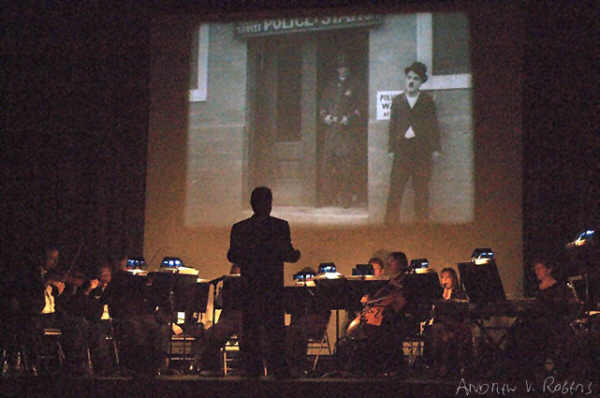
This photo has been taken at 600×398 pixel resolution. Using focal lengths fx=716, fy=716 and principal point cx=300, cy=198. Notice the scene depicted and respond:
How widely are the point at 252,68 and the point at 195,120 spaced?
3.62 ft

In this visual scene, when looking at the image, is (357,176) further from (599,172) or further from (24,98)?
(24,98)

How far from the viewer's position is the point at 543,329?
591cm

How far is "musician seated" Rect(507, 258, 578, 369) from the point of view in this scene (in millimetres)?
5672

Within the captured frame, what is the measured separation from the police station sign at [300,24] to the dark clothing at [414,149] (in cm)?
119

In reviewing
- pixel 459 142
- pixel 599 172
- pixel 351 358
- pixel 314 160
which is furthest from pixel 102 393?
pixel 599 172

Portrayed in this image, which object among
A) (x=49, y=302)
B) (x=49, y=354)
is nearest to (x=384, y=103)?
(x=49, y=302)

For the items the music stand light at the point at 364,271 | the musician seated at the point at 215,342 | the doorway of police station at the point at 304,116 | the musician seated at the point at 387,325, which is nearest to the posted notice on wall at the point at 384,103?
the doorway of police station at the point at 304,116

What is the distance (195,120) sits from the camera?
10227mm

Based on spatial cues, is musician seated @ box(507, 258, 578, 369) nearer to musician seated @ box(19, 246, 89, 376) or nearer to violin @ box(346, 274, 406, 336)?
violin @ box(346, 274, 406, 336)

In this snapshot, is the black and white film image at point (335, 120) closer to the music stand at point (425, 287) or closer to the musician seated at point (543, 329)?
the music stand at point (425, 287)

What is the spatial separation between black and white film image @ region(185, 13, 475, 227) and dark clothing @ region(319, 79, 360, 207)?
1cm

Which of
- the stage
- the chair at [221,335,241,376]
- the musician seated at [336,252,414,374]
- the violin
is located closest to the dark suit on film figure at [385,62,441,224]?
the chair at [221,335,241,376]

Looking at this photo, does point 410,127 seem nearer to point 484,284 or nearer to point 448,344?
point 448,344

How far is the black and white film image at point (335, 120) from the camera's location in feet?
31.1
